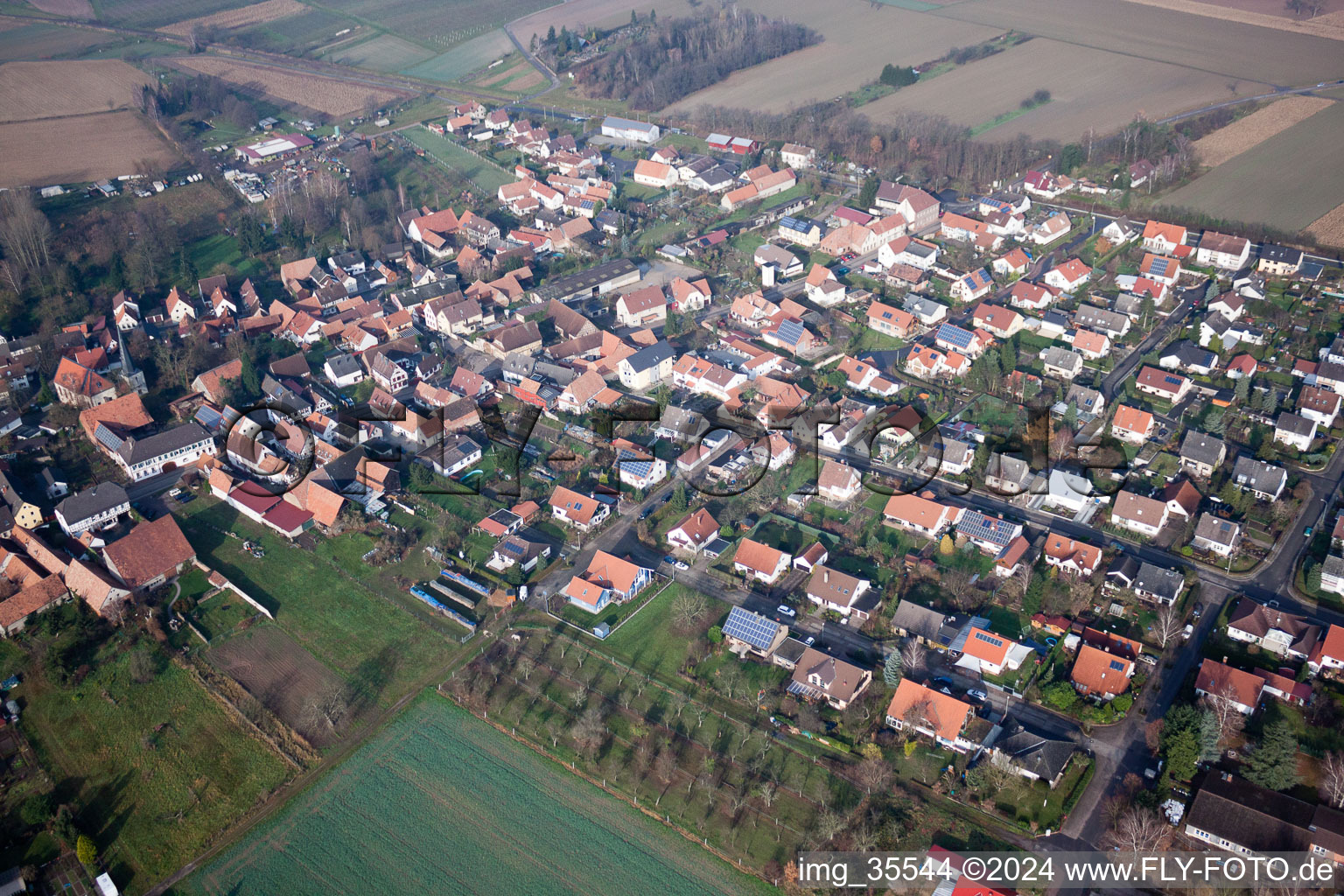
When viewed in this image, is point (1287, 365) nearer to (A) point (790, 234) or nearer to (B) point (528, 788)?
(A) point (790, 234)

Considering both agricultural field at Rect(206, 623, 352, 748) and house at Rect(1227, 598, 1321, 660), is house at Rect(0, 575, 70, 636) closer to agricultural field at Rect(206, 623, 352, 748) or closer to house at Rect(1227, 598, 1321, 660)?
agricultural field at Rect(206, 623, 352, 748)

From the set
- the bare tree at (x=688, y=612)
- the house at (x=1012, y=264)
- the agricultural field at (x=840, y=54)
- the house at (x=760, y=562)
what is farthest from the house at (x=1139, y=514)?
the agricultural field at (x=840, y=54)

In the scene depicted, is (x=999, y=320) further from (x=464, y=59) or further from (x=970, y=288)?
(x=464, y=59)

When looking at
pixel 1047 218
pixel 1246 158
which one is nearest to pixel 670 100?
pixel 1047 218

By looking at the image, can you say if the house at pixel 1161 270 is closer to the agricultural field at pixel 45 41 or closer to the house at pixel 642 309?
the house at pixel 642 309

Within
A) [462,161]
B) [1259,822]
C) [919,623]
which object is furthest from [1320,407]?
[462,161]

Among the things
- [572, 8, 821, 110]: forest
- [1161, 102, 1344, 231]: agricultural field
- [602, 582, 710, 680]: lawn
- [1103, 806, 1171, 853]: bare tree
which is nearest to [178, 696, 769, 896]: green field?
[602, 582, 710, 680]: lawn
